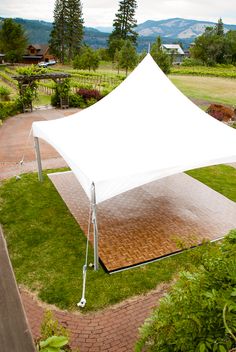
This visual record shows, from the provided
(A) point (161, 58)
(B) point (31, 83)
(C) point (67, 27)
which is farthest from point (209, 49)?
(B) point (31, 83)

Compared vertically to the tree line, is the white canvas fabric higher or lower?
lower

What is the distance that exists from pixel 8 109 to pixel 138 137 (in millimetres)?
14324

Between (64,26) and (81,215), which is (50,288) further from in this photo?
(64,26)

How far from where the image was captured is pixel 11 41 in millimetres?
58125

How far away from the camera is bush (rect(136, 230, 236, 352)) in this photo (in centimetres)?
173

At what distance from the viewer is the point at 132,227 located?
283 inches

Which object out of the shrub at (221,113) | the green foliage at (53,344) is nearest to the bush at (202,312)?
the green foliage at (53,344)

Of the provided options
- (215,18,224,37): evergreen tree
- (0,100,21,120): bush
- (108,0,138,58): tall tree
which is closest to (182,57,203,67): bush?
(108,0,138,58): tall tree

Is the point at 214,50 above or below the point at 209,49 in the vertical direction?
below

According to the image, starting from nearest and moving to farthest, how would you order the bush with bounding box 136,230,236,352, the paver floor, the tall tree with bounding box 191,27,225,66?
1. the bush with bounding box 136,230,236,352
2. the paver floor
3. the tall tree with bounding box 191,27,225,66

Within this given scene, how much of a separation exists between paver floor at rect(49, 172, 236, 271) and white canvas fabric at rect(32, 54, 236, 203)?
1495 millimetres

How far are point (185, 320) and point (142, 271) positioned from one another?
407 centimetres

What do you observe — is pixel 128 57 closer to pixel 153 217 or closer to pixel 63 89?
pixel 63 89

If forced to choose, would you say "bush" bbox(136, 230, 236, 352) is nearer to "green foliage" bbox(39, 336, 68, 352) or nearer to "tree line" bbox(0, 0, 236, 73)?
"green foliage" bbox(39, 336, 68, 352)
